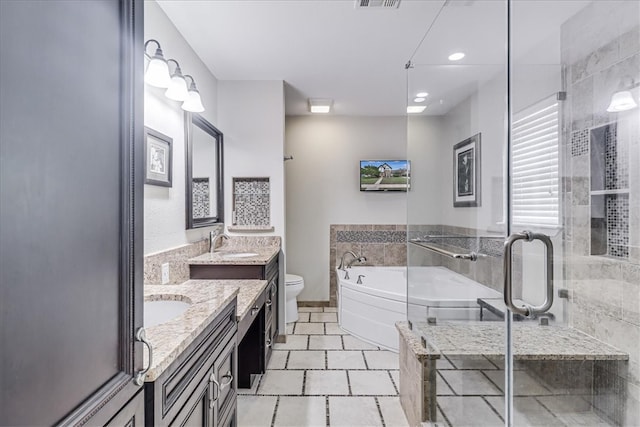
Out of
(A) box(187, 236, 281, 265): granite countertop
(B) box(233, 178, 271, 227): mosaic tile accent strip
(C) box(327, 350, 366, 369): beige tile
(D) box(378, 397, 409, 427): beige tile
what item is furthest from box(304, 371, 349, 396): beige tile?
(B) box(233, 178, 271, 227): mosaic tile accent strip

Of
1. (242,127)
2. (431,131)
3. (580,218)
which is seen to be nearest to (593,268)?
(580,218)

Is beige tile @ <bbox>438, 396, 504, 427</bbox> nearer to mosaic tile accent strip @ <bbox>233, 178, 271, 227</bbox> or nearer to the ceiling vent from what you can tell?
mosaic tile accent strip @ <bbox>233, 178, 271, 227</bbox>

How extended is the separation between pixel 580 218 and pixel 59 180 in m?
1.95

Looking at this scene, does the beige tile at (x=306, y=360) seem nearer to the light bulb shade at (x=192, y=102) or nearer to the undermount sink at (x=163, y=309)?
the undermount sink at (x=163, y=309)

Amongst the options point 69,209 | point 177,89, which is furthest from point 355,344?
point 69,209

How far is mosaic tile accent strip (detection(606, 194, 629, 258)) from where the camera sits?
4.62 feet

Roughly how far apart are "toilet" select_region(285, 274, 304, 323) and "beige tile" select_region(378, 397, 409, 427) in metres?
1.56

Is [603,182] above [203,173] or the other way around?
the other way around

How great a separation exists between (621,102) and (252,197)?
266 centimetres

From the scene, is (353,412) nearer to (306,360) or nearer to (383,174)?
(306,360)

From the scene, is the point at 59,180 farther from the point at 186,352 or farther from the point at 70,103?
the point at 186,352

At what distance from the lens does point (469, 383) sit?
1719 millimetres

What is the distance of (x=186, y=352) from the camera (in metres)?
1.00

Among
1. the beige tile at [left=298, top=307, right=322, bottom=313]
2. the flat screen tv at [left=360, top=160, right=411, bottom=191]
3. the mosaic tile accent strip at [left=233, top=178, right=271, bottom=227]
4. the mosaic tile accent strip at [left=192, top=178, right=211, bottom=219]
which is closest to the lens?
the mosaic tile accent strip at [left=192, top=178, right=211, bottom=219]
